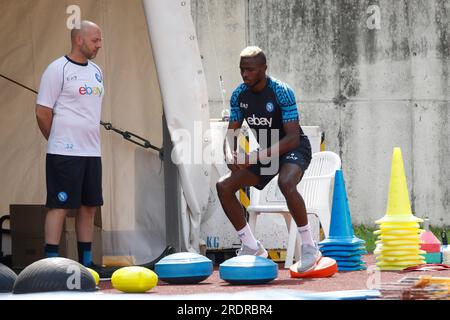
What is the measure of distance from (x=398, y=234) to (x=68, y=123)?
2786 mm

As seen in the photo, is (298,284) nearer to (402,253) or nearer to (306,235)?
(306,235)


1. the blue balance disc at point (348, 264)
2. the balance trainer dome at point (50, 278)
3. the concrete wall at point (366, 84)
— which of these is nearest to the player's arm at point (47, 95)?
the balance trainer dome at point (50, 278)

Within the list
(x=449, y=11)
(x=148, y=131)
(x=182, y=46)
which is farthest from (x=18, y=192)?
(x=449, y=11)

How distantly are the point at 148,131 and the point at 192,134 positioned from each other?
644mm

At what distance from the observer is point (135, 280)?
24.0ft

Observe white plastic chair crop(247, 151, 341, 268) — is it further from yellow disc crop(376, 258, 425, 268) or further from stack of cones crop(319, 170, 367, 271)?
yellow disc crop(376, 258, 425, 268)

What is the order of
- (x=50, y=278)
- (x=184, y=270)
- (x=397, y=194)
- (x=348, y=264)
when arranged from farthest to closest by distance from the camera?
(x=397, y=194) → (x=348, y=264) → (x=184, y=270) → (x=50, y=278)

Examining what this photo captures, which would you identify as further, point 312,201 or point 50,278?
point 312,201

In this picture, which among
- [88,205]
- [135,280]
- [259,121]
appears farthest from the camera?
[88,205]

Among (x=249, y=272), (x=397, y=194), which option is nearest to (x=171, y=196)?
(x=397, y=194)

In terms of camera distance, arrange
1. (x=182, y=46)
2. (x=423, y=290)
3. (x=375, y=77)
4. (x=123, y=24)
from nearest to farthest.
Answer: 1. (x=423, y=290)
2. (x=182, y=46)
3. (x=123, y=24)
4. (x=375, y=77)

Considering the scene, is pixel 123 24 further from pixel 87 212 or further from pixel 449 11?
pixel 449 11

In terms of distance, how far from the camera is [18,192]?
1080cm

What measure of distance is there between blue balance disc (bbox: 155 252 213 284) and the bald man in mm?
1080
